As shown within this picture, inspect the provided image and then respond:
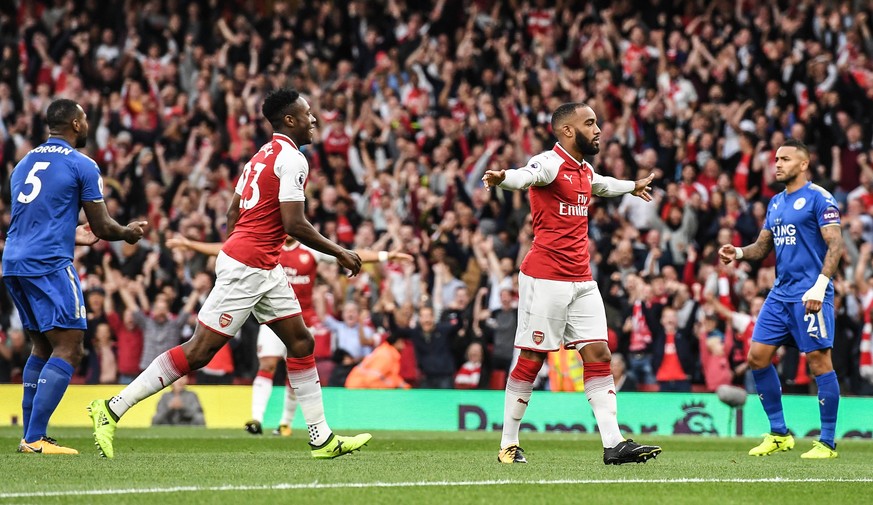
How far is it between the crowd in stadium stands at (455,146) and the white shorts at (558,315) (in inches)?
321

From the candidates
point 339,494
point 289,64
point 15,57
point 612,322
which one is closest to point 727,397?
point 612,322

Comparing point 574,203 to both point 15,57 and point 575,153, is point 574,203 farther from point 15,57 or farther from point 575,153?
point 15,57

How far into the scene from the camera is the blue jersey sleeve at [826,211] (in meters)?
10.7

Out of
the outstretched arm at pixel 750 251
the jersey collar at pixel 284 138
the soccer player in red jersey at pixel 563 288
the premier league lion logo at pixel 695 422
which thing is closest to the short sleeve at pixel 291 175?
the jersey collar at pixel 284 138

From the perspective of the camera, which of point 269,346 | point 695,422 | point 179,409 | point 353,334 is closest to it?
point 269,346

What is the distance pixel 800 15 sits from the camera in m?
22.2

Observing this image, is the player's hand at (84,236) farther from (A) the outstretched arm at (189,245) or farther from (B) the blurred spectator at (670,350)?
(B) the blurred spectator at (670,350)

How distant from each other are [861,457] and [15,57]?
60.9 feet

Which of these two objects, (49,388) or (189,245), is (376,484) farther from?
(189,245)

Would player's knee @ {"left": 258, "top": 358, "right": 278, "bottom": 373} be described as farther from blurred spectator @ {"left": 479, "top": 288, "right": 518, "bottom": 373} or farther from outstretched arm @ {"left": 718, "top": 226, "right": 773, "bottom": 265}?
outstretched arm @ {"left": 718, "top": 226, "right": 773, "bottom": 265}

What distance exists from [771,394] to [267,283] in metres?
4.84

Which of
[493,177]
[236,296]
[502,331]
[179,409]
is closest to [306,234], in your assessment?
[236,296]

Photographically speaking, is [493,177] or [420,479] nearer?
[420,479]

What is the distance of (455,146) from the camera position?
835 inches
